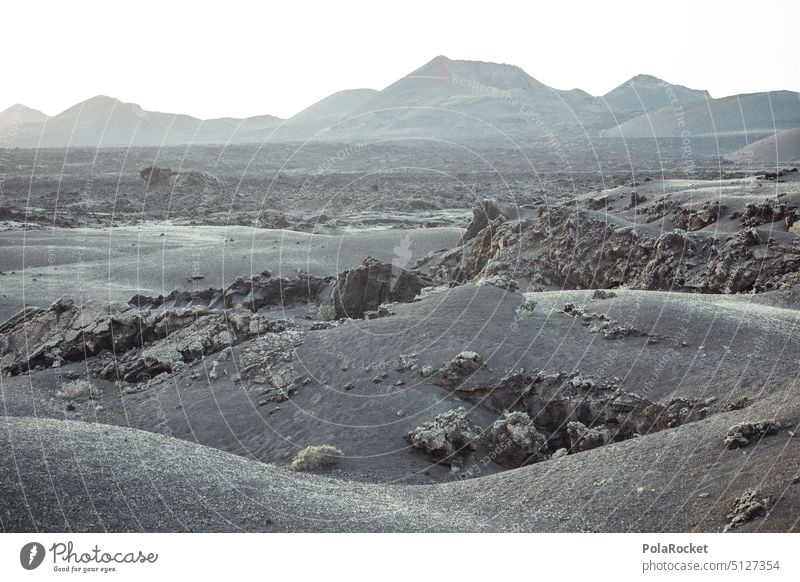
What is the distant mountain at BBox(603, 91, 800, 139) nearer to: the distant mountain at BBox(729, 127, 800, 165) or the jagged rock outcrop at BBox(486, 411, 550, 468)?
the distant mountain at BBox(729, 127, 800, 165)

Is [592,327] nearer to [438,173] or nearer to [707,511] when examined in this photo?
[707,511]

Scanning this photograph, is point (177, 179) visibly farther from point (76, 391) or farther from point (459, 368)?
point (459, 368)

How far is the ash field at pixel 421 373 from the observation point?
7.14m

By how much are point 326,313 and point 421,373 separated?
665 cm

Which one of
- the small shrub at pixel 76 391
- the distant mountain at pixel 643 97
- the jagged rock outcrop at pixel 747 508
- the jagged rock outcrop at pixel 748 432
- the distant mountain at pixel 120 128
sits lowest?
the small shrub at pixel 76 391

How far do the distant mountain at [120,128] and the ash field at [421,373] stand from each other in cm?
12748

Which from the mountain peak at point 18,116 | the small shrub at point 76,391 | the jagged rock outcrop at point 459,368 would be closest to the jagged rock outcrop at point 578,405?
the jagged rock outcrop at point 459,368

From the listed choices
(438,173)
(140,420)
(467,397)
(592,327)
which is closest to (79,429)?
(140,420)

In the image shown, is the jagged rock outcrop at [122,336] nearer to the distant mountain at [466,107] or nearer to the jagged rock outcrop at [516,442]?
the jagged rock outcrop at [516,442]

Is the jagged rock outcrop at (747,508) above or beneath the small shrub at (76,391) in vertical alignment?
above

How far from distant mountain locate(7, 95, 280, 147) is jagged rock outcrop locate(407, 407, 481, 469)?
14059 cm

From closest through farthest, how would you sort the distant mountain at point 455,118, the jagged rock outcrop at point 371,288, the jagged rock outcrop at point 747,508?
the jagged rock outcrop at point 747,508 → the jagged rock outcrop at point 371,288 → the distant mountain at point 455,118

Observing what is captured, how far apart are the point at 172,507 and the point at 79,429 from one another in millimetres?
2395

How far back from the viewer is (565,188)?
49.5 m
